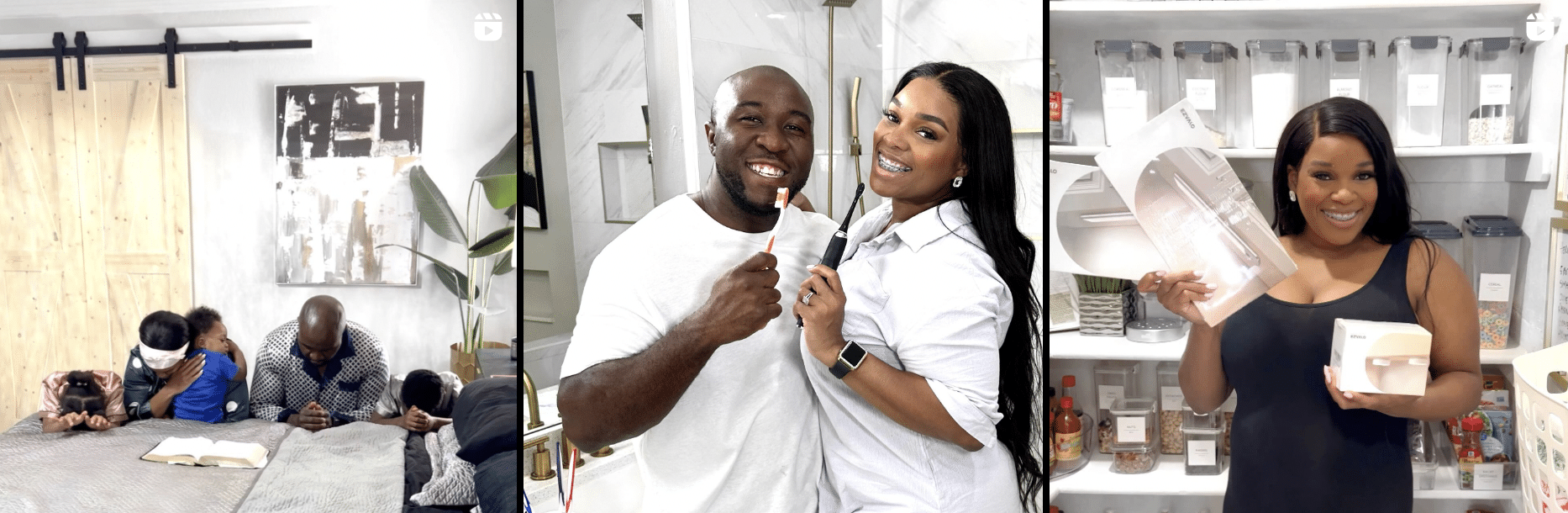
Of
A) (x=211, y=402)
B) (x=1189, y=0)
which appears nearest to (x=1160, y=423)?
(x=1189, y=0)

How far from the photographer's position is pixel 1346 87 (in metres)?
1.77

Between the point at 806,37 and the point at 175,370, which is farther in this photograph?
the point at 175,370

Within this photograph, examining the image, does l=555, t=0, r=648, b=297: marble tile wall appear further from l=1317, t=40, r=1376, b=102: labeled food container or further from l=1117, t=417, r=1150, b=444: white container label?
l=1317, t=40, r=1376, b=102: labeled food container

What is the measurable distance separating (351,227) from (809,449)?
3.32 feet

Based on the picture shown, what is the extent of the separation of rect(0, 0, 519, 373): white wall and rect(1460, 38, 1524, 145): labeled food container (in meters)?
1.81

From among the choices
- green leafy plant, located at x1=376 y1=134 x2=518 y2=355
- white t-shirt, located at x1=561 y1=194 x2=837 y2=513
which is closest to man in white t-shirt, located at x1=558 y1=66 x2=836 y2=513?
white t-shirt, located at x1=561 y1=194 x2=837 y2=513

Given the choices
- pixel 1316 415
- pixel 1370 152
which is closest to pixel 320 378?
pixel 1316 415

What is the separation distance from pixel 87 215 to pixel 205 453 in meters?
0.50

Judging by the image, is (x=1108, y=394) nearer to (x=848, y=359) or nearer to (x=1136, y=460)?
(x=1136, y=460)

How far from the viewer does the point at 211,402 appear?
1785 mm

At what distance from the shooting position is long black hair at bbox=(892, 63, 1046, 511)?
4.58 feet

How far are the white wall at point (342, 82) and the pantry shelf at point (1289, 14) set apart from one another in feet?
3.82

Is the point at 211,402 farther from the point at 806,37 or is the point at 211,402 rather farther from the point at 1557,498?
the point at 1557,498

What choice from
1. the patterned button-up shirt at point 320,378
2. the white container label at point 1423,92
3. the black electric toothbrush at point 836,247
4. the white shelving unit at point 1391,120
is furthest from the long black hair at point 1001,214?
the patterned button-up shirt at point 320,378
